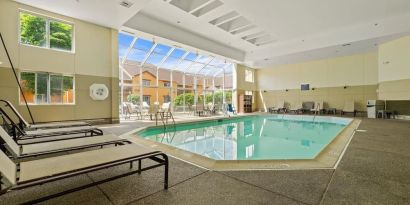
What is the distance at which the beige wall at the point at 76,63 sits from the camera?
531 centimetres

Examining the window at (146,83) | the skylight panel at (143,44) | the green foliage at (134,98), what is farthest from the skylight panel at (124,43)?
the green foliage at (134,98)

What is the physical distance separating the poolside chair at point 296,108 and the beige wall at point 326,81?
0.85 ft

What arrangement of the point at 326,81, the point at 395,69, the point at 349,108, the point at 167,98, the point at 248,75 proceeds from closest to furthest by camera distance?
the point at 395,69
the point at 349,108
the point at 167,98
the point at 326,81
the point at 248,75

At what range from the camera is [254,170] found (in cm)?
230

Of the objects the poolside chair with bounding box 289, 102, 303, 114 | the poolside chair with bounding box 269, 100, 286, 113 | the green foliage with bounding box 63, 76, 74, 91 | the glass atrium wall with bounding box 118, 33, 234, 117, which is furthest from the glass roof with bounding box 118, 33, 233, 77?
the poolside chair with bounding box 289, 102, 303, 114

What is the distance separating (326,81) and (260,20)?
8113 millimetres

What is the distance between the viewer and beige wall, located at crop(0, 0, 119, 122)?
5.31 meters

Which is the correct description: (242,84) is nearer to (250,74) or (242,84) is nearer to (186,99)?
(250,74)

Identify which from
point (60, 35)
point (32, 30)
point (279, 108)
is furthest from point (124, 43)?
point (279, 108)

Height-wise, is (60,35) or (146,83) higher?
(60,35)

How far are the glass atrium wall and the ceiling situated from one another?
5.25ft

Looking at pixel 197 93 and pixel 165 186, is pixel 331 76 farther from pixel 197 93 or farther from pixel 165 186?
pixel 165 186

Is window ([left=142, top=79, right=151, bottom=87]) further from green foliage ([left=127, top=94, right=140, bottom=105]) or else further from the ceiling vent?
the ceiling vent

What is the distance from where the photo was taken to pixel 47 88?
611 cm
